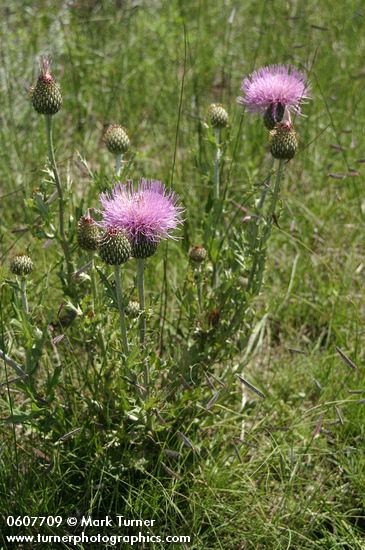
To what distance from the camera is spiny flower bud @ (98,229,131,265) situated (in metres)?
2.19

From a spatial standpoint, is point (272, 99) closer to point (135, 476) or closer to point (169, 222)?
point (169, 222)

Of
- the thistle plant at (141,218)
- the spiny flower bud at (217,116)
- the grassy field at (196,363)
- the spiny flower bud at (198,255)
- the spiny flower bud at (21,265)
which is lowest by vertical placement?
the grassy field at (196,363)

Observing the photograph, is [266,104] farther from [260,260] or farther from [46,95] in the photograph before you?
A: [46,95]

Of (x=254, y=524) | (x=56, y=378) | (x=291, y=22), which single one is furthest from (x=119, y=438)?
(x=291, y=22)

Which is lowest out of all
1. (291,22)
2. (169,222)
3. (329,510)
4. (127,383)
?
(329,510)

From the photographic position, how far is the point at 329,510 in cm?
251

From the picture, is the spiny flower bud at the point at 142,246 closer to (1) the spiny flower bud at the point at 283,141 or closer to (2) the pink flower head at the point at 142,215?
(2) the pink flower head at the point at 142,215

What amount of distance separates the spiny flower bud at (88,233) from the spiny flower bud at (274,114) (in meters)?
0.95

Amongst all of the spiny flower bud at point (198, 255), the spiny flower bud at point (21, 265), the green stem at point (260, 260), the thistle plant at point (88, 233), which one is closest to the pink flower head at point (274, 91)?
the green stem at point (260, 260)

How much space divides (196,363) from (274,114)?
1127 millimetres

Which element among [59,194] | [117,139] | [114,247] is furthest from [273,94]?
[114,247]

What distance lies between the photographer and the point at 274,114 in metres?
2.89

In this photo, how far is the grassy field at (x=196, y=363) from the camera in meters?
2.46

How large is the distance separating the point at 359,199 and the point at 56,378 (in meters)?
2.49
